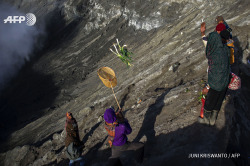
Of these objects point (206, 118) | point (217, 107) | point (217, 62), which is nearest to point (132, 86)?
point (206, 118)

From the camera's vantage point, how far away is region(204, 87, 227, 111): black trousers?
3002 mm

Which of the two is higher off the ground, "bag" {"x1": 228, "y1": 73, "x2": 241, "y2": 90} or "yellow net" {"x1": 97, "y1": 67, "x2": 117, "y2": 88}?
"yellow net" {"x1": 97, "y1": 67, "x2": 117, "y2": 88}

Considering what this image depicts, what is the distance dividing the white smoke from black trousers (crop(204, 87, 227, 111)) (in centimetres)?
2048

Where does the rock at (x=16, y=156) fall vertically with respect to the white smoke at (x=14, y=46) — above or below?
below

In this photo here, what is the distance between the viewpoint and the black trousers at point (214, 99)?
9.85ft

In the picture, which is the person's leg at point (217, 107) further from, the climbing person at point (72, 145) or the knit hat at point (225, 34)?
the climbing person at point (72, 145)

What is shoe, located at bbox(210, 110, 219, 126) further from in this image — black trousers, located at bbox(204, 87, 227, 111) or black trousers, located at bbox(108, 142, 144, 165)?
black trousers, located at bbox(108, 142, 144, 165)

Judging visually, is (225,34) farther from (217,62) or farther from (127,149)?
(127,149)

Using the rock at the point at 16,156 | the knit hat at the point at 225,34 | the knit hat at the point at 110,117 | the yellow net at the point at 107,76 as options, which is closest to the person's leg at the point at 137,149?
the knit hat at the point at 110,117

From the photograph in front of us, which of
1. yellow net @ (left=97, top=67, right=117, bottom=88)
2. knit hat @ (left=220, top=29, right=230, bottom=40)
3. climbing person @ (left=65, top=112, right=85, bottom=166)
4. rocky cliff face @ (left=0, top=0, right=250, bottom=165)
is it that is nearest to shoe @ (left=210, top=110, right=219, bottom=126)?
rocky cliff face @ (left=0, top=0, right=250, bottom=165)


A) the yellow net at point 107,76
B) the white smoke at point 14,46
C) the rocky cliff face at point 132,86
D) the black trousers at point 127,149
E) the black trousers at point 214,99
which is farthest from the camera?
the white smoke at point 14,46

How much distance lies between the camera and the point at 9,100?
16969mm

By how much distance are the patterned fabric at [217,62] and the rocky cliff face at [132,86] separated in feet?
2.72

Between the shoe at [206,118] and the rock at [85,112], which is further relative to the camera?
the rock at [85,112]
